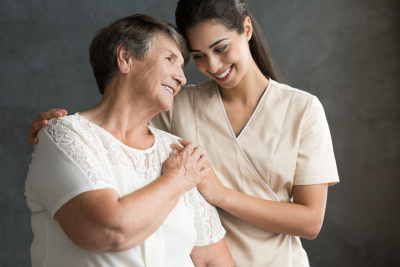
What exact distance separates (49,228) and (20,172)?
1.54 metres

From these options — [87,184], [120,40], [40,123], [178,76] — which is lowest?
[87,184]

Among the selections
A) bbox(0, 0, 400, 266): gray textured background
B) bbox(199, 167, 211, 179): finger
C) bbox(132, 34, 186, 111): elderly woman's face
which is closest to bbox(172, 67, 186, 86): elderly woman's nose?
bbox(132, 34, 186, 111): elderly woman's face

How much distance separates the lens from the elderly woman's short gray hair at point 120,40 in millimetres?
1478

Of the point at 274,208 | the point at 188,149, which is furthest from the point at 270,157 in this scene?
the point at 188,149

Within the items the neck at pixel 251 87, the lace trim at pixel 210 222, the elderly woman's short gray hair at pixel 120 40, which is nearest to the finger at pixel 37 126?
the elderly woman's short gray hair at pixel 120 40

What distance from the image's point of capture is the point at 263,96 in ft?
6.16

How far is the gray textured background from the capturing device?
256 centimetres

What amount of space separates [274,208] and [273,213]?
0.9 inches

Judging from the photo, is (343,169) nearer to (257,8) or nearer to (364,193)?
(364,193)

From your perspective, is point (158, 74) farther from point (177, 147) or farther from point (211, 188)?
point (211, 188)

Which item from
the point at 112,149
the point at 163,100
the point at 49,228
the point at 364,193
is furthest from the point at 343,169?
the point at 49,228

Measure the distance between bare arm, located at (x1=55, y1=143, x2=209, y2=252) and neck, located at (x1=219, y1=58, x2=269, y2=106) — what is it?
2.68 feet

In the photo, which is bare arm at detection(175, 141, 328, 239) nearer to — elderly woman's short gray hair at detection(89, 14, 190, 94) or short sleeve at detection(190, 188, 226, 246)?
short sleeve at detection(190, 188, 226, 246)

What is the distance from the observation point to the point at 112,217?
1.11 metres
